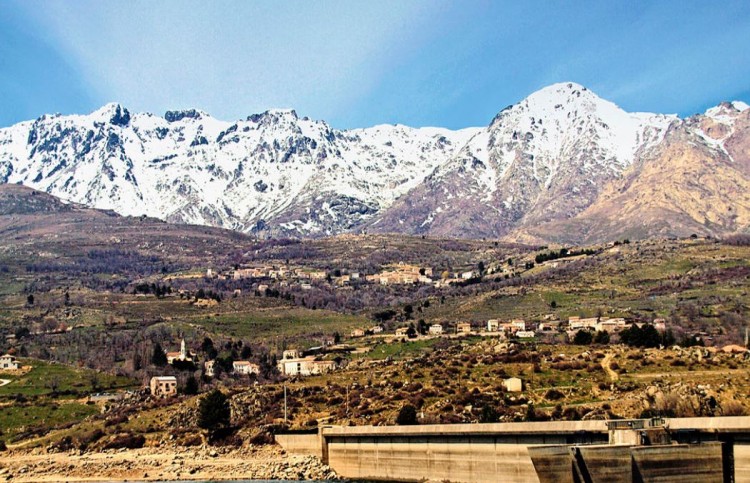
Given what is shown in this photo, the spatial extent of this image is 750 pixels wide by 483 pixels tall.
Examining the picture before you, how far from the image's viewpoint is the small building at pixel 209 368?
14541cm

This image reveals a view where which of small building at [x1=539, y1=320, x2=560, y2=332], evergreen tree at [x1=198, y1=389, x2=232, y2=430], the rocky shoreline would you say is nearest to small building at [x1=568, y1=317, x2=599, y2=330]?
small building at [x1=539, y1=320, x2=560, y2=332]

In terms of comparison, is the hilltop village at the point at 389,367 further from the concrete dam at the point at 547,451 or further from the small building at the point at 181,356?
the concrete dam at the point at 547,451

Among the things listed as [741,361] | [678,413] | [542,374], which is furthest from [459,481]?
[741,361]

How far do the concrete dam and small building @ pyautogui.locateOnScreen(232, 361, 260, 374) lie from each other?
66.9 m

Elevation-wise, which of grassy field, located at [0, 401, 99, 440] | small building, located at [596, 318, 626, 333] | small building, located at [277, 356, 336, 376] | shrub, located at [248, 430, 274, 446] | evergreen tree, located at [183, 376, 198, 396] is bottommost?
shrub, located at [248, 430, 274, 446]

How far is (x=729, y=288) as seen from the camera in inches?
6944

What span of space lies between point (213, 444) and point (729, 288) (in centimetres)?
11454

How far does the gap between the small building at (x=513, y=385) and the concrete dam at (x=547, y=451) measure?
58.4 feet

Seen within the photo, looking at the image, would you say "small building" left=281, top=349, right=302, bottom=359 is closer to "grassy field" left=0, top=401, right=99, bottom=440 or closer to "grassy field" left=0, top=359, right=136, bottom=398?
"grassy field" left=0, top=359, right=136, bottom=398

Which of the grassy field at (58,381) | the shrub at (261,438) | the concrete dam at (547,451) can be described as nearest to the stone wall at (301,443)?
the concrete dam at (547,451)

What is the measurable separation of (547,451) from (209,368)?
105m

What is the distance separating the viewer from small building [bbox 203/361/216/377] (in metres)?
145

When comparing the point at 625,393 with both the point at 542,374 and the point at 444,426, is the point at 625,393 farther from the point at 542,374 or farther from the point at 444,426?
the point at 444,426

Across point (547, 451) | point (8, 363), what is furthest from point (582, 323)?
point (547, 451)
